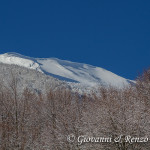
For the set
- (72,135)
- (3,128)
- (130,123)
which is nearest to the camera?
(3,128)

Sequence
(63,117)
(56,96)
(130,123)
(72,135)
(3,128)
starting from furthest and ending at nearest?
(56,96) < (63,117) < (72,135) < (130,123) < (3,128)

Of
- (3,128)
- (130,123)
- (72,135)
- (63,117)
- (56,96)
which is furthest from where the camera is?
(56,96)

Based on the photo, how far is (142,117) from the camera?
78.4 ft

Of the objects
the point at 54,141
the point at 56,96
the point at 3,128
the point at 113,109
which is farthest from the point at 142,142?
the point at 56,96

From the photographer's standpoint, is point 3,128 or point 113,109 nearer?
point 3,128

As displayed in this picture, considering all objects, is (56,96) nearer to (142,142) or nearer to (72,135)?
(72,135)

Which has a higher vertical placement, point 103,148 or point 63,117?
point 63,117

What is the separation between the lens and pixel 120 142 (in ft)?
76.0

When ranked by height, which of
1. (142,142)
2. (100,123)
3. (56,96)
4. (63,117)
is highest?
(56,96)

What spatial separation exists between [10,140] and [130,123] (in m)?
8.03

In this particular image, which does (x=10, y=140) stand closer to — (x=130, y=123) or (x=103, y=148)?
(x=103, y=148)

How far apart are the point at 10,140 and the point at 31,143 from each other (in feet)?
7.59

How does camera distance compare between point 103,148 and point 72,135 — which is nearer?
point 103,148

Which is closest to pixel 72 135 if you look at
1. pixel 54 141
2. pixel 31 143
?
pixel 54 141
